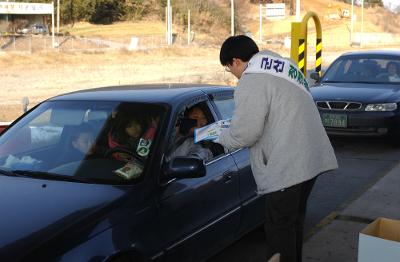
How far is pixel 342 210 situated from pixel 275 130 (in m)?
2.84

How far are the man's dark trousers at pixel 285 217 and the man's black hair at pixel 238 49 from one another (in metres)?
0.81

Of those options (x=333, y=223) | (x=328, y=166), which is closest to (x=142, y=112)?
(x=328, y=166)

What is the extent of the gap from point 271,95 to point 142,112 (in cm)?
110

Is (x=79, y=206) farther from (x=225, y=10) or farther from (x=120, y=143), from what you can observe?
(x=225, y=10)

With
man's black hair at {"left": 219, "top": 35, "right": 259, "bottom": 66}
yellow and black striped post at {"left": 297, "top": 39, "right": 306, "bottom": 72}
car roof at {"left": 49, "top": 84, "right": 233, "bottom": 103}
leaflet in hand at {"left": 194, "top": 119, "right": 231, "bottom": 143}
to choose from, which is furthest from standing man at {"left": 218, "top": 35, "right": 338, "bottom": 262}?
yellow and black striped post at {"left": 297, "top": 39, "right": 306, "bottom": 72}

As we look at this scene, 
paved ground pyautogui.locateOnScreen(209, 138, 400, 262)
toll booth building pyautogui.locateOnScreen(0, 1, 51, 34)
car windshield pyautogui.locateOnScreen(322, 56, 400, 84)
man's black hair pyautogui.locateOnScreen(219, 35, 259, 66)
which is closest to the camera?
man's black hair pyautogui.locateOnScreen(219, 35, 259, 66)

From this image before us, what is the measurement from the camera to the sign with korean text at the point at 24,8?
67.9 meters

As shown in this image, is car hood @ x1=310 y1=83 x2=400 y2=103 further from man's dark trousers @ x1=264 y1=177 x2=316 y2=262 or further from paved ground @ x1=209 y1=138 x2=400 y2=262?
man's dark trousers @ x1=264 y1=177 x2=316 y2=262

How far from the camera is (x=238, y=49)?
10.9 feet

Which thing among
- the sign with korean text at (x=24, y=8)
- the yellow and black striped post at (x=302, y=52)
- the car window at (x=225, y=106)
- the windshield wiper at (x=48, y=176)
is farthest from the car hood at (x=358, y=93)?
the sign with korean text at (x=24, y=8)

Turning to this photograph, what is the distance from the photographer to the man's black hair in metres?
3.33

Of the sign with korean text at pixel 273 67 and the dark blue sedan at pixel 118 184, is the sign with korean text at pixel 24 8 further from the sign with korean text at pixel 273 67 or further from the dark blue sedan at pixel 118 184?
the sign with korean text at pixel 273 67

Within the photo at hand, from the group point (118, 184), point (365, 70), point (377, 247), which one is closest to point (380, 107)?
point (365, 70)

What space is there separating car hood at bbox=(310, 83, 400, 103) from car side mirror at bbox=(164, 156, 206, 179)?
236 inches
